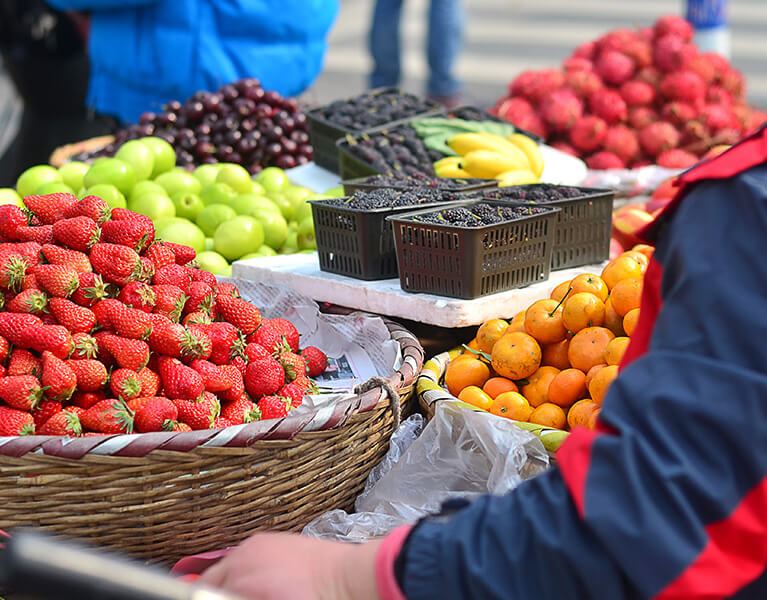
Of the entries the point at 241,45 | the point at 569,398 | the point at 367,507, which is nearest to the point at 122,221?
the point at 367,507

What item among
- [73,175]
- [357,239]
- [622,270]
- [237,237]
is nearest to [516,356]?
[622,270]

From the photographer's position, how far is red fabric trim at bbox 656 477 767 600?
30.7 inches

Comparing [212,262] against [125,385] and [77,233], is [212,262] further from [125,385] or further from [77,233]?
[125,385]

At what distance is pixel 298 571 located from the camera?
0.91 m

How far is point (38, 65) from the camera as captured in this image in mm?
5938

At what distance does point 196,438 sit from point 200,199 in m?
1.78

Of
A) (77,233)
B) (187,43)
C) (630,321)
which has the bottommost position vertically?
(630,321)

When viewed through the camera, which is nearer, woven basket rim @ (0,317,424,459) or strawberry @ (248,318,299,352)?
woven basket rim @ (0,317,424,459)

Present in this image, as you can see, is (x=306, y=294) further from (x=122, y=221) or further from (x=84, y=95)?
(x=84, y=95)

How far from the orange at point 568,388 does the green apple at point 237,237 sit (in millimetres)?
1312

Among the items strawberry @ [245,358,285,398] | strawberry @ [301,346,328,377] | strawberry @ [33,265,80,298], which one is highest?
strawberry @ [33,265,80,298]

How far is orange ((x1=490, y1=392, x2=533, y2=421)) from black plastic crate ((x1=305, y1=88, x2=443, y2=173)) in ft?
5.49

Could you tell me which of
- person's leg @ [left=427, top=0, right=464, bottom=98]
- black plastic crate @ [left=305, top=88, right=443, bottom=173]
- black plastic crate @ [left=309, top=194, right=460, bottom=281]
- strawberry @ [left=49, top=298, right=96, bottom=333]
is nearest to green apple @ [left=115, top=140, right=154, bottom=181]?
black plastic crate @ [left=305, top=88, right=443, bottom=173]

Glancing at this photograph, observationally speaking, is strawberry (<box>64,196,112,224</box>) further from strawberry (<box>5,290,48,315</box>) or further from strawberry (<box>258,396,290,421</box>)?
Answer: strawberry (<box>258,396,290,421</box>)
